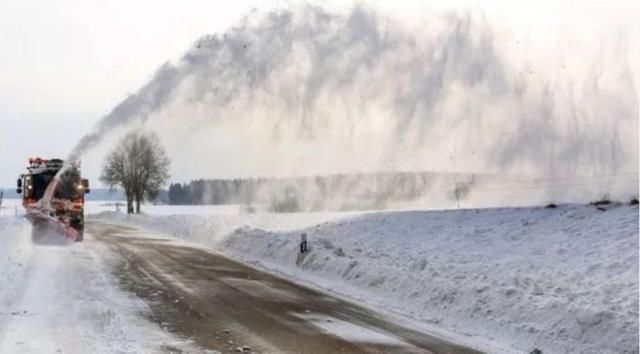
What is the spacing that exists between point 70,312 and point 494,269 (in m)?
9.45

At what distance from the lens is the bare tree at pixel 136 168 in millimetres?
61812

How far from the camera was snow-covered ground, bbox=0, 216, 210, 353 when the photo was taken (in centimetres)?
784

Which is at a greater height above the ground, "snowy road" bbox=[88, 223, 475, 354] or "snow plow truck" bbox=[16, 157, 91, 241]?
"snow plow truck" bbox=[16, 157, 91, 241]

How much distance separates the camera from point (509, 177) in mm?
32438

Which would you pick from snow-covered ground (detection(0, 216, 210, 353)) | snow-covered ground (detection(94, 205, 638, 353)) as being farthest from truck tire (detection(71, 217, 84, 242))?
snow-covered ground (detection(0, 216, 210, 353))

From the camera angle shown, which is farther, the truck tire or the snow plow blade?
the truck tire

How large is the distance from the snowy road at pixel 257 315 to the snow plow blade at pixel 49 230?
7.05 metres

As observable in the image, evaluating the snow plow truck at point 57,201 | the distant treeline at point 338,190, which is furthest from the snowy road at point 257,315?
the distant treeline at point 338,190

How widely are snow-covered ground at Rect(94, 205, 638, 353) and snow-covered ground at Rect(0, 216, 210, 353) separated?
442 cm

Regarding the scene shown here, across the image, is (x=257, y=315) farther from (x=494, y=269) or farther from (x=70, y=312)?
(x=494, y=269)

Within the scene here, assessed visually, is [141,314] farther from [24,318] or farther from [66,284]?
[66,284]

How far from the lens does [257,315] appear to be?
10305 millimetres

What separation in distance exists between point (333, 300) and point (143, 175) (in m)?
54.3

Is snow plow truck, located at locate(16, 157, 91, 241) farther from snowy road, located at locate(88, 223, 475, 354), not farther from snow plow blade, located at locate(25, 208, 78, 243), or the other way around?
snowy road, located at locate(88, 223, 475, 354)
